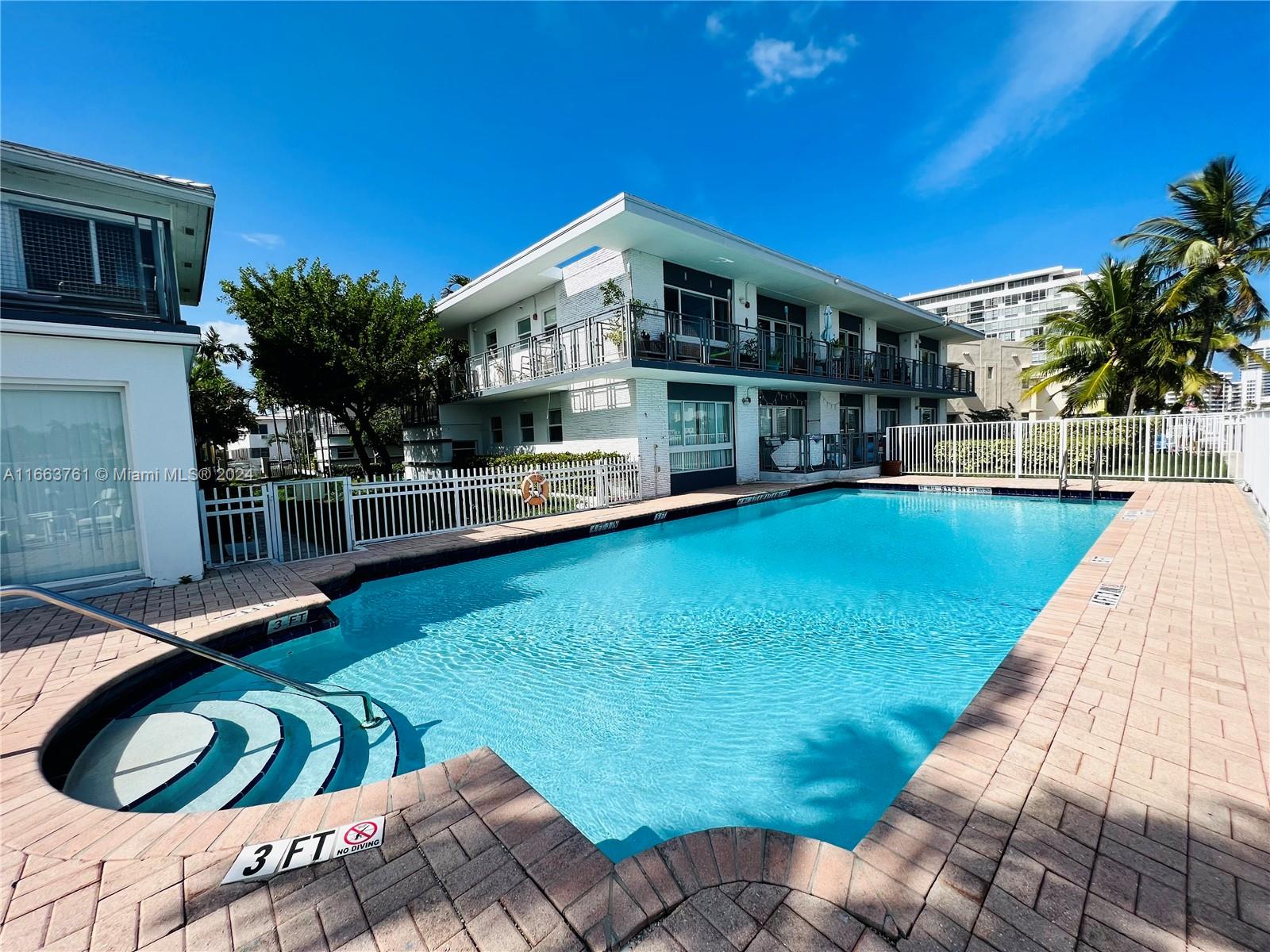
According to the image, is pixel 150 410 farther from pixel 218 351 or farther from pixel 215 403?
pixel 218 351

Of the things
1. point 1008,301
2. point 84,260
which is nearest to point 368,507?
point 84,260

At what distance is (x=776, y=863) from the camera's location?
1.80 meters

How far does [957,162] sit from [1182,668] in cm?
1632

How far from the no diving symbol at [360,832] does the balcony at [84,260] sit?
7088mm

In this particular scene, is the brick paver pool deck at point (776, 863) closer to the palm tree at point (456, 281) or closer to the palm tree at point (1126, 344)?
the palm tree at point (1126, 344)

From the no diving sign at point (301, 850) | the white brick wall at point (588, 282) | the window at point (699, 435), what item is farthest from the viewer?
the window at point (699, 435)

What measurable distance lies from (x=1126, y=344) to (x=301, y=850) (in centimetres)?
2433

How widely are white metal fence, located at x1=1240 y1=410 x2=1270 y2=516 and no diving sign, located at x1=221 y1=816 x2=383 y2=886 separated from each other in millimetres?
11001

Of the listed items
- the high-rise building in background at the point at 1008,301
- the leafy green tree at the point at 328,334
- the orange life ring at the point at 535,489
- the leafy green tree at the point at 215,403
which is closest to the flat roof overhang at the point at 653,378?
the leafy green tree at the point at 328,334

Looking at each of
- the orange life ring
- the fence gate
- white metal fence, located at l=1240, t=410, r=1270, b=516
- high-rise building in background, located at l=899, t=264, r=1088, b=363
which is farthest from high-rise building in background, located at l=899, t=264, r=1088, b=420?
the fence gate

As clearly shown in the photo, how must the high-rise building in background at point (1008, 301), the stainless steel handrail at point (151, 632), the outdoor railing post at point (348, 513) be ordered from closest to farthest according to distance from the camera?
1. the stainless steel handrail at point (151, 632)
2. the outdoor railing post at point (348, 513)
3. the high-rise building in background at point (1008, 301)

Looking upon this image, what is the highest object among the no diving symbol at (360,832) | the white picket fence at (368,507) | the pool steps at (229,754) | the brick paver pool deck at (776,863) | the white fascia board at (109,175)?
the white fascia board at (109,175)

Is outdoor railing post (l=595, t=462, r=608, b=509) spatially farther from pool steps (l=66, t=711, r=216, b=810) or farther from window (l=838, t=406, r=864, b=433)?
window (l=838, t=406, r=864, b=433)

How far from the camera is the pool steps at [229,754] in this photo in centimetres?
287
